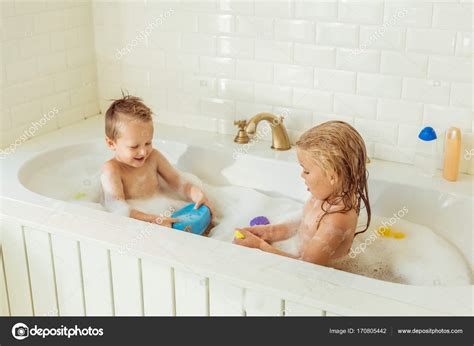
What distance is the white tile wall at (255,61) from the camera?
2.47 metres

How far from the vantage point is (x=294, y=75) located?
275 cm

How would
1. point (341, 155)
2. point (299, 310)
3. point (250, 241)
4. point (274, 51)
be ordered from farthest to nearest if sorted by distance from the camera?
1. point (274, 51)
2. point (250, 241)
3. point (341, 155)
4. point (299, 310)

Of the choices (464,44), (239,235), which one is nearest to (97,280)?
(239,235)

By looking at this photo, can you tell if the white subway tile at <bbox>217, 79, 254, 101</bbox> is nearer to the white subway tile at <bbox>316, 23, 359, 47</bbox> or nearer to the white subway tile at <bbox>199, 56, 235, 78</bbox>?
the white subway tile at <bbox>199, 56, 235, 78</bbox>

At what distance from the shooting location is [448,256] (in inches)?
91.0

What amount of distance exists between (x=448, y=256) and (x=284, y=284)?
→ 0.83 metres

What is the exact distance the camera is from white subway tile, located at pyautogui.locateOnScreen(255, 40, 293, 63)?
8.95 ft

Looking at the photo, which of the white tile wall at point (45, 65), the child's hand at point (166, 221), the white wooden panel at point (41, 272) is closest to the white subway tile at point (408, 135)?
the child's hand at point (166, 221)

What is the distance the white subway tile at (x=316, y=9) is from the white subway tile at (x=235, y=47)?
0.83ft

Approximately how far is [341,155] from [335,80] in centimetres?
67

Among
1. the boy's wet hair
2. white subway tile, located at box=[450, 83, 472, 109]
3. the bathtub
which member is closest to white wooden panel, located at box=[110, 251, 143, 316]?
the bathtub

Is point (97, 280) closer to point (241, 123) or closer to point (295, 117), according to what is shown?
point (241, 123)

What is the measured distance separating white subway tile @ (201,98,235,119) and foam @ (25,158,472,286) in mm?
342
